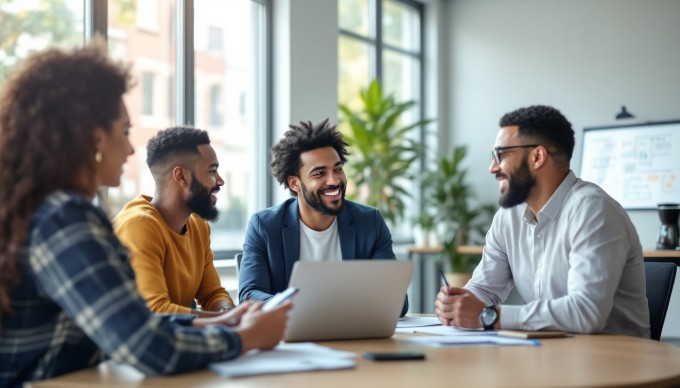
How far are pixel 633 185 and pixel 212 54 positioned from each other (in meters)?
3.33

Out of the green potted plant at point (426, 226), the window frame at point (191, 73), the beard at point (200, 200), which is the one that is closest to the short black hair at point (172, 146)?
the beard at point (200, 200)

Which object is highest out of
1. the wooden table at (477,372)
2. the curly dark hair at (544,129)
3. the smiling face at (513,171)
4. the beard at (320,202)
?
the curly dark hair at (544,129)

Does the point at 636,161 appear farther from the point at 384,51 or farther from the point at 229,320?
the point at 229,320

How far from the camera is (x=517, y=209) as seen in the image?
2.71 metres

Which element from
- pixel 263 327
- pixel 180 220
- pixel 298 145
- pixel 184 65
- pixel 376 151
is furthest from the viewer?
pixel 376 151

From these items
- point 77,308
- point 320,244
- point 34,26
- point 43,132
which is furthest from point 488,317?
point 34,26

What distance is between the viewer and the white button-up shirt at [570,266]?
2201mm

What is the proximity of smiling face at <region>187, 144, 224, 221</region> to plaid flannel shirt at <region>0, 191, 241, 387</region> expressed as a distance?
128 centimetres

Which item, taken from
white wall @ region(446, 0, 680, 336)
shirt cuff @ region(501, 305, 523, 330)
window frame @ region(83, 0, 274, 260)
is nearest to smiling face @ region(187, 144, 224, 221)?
window frame @ region(83, 0, 274, 260)

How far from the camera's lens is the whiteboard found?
19.6 feet

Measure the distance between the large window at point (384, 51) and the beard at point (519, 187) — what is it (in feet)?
12.5

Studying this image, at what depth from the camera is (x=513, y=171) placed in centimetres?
263

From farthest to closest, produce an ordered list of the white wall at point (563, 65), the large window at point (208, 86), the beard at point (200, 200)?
1. the white wall at point (563, 65)
2. the large window at point (208, 86)
3. the beard at point (200, 200)

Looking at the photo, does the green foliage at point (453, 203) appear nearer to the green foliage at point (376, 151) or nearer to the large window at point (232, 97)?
the green foliage at point (376, 151)
